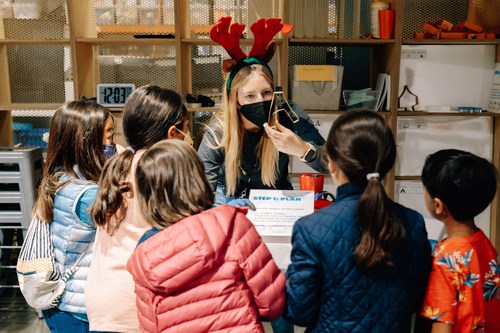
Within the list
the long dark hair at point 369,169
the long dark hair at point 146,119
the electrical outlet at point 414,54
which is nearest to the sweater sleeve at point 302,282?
the long dark hair at point 369,169

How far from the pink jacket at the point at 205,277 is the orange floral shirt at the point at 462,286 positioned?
0.40 meters

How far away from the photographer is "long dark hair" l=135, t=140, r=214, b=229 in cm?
128

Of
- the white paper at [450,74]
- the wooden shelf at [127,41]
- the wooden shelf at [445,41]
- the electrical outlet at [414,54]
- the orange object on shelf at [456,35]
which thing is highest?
the orange object on shelf at [456,35]

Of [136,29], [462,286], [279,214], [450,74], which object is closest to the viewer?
[462,286]

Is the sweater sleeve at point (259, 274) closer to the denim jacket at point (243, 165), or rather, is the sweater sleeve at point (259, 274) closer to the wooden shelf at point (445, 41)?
the denim jacket at point (243, 165)

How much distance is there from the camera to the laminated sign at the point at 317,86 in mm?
3254

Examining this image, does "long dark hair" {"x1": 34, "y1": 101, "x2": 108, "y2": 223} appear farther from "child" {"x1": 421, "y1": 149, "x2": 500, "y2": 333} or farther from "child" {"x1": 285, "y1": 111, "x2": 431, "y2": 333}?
"child" {"x1": 421, "y1": 149, "x2": 500, "y2": 333}

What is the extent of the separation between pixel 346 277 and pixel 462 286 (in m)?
0.32

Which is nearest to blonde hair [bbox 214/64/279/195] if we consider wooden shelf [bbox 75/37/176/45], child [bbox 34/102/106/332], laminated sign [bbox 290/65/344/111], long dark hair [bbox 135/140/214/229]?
child [bbox 34/102/106/332]

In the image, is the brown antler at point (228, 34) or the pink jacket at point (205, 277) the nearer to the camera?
the pink jacket at point (205, 277)

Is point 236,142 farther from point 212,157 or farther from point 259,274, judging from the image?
point 259,274

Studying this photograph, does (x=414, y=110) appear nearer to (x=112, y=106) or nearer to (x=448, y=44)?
(x=448, y=44)

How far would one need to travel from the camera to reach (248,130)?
2.16 metres

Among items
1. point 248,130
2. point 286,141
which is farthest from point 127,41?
point 286,141
